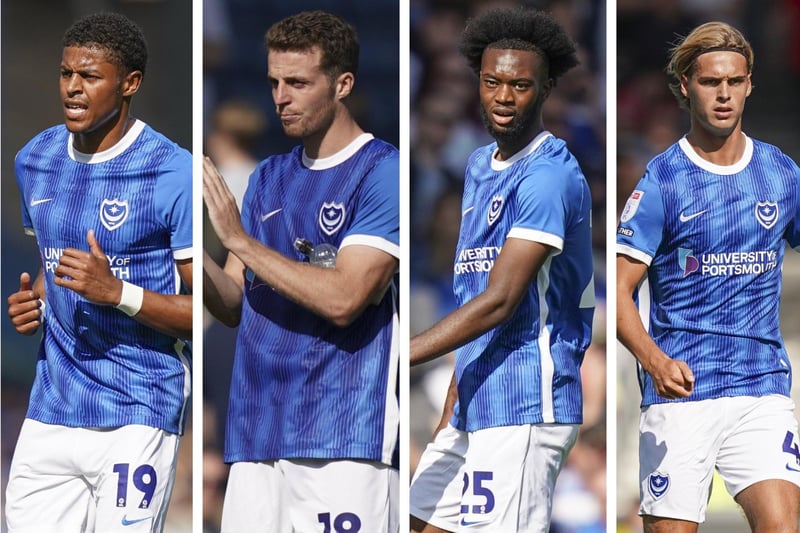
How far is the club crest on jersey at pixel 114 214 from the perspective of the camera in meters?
6.54

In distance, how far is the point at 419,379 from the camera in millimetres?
6480

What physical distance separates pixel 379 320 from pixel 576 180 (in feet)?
3.35

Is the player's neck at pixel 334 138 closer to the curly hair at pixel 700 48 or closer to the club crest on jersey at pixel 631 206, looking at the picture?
the club crest on jersey at pixel 631 206

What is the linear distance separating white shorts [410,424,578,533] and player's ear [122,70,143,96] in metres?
2.06

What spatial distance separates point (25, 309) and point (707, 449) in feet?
9.86

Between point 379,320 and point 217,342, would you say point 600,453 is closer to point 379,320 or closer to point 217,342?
point 379,320

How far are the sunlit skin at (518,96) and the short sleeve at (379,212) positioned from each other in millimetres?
495

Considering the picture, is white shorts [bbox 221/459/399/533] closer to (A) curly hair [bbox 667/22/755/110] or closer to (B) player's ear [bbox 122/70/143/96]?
(B) player's ear [bbox 122/70/143/96]

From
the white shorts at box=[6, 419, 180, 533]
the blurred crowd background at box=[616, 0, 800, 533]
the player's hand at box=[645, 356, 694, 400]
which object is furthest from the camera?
the blurred crowd background at box=[616, 0, 800, 533]

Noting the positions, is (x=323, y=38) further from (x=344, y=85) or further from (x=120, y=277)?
(x=120, y=277)

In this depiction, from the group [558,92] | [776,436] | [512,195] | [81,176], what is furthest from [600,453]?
[81,176]

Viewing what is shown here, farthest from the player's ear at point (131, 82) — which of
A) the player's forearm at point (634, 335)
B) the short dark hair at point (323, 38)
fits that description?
the player's forearm at point (634, 335)

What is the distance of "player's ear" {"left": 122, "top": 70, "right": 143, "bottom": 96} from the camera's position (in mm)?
6648

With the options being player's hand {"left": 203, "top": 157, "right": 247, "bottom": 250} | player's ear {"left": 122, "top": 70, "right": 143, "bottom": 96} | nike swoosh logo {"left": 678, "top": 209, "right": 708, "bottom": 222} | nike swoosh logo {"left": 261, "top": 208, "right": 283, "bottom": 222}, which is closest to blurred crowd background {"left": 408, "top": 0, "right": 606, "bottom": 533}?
nike swoosh logo {"left": 678, "top": 209, "right": 708, "bottom": 222}
